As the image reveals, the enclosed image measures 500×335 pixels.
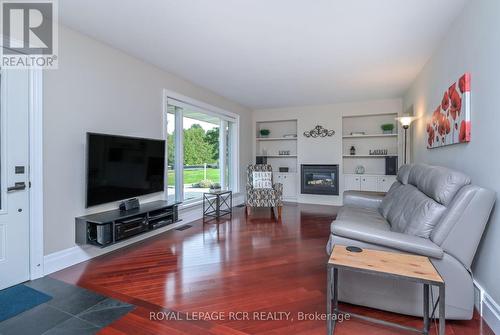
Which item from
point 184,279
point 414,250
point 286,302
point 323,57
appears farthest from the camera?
point 323,57

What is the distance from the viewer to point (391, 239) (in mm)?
1716

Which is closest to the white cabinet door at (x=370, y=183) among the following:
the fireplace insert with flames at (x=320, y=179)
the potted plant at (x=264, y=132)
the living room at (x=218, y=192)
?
the fireplace insert with flames at (x=320, y=179)

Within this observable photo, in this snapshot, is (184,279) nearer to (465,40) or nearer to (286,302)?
(286,302)

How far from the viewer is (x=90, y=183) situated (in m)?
2.70

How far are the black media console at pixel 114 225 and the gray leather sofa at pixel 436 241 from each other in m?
2.23

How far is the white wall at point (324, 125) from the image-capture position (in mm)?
5896

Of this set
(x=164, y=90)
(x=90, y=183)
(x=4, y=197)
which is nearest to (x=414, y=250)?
(x=90, y=183)

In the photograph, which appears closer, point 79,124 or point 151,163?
point 79,124

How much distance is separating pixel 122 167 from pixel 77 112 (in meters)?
0.76

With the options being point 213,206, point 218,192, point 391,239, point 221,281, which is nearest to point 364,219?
point 391,239

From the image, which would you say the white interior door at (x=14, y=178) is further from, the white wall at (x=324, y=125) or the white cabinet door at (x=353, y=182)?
the white cabinet door at (x=353, y=182)

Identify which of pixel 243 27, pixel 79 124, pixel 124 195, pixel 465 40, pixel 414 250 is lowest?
pixel 414 250

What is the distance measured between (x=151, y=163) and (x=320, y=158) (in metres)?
4.24

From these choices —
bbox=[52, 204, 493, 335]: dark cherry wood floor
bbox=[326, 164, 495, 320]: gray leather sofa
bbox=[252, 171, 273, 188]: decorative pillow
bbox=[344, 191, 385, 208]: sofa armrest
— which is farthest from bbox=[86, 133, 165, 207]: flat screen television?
bbox=[344, 191, 385, 208]: sofa armrest
